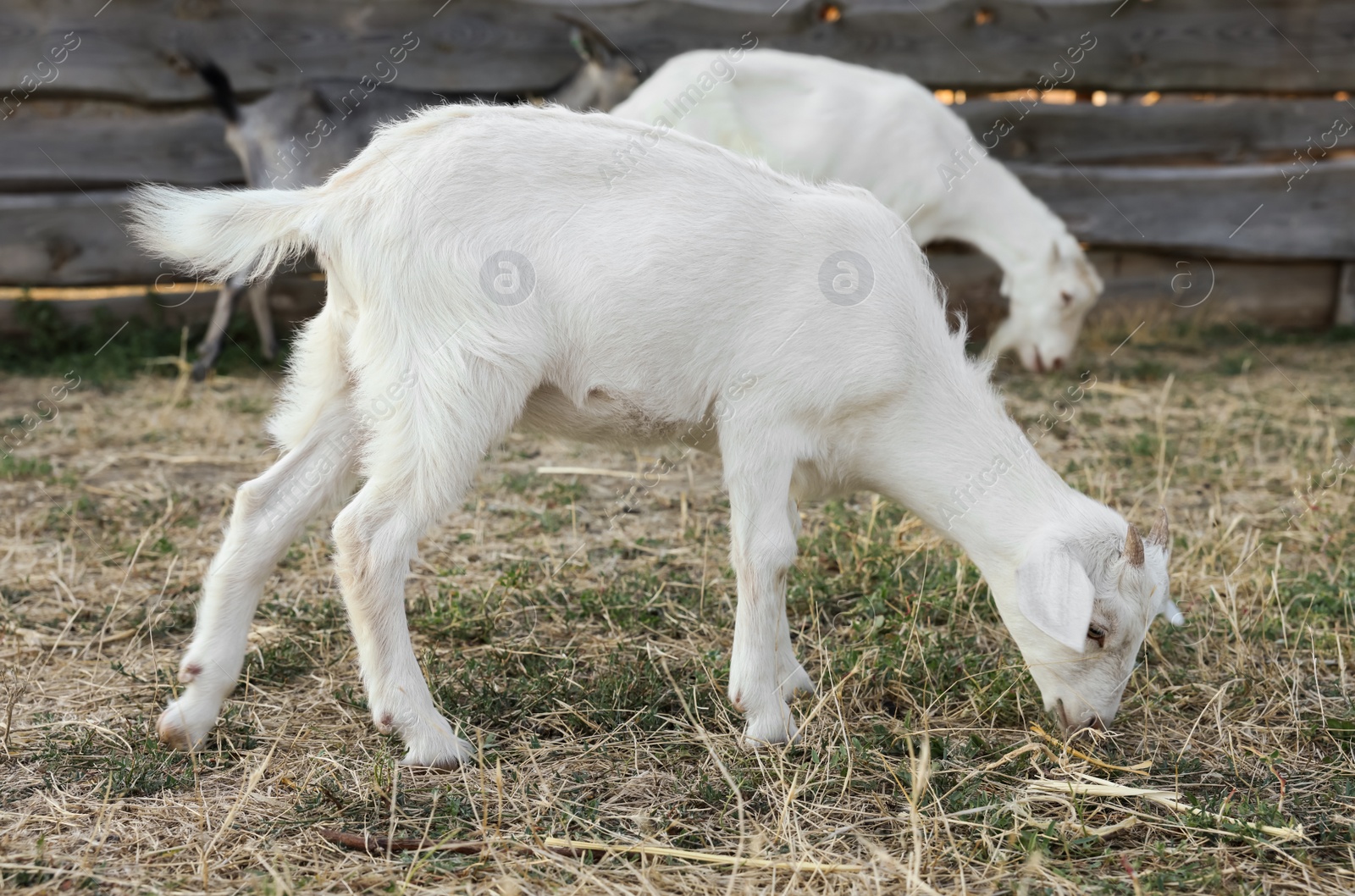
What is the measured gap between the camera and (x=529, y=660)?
3350 mm

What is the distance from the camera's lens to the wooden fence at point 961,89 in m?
7.04

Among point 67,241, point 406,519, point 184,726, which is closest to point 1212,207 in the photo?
point 406,519

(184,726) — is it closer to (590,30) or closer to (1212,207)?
(590,30)

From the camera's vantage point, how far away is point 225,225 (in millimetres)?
2904

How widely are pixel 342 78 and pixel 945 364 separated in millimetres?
5175

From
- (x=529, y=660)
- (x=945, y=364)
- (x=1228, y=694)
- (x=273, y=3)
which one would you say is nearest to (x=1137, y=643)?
(x=1228, y=694)

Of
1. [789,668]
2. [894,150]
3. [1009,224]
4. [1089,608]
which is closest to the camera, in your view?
[1089,608]

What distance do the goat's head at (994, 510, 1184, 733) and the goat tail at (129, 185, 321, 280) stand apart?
1924 mm

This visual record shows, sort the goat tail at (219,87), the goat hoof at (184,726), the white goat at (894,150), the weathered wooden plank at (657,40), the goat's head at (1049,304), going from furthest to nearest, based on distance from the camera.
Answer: the weathered wooden plank at (657,40)
the goat's head at (1049,304)
the goat tail at (219,87)
the white goat at (894,150)
the goat hoof at (184,726)

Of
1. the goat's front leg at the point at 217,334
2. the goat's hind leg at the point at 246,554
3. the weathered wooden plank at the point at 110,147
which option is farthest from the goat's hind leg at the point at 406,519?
the weathered wooden plank at the point at 110,147

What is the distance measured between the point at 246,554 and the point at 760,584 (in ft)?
4.14

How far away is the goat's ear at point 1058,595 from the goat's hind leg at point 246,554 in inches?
67.3

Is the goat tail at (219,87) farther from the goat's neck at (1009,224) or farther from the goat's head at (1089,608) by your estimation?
the goat's head at (1089,608)

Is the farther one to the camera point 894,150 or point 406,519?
point 894,150
